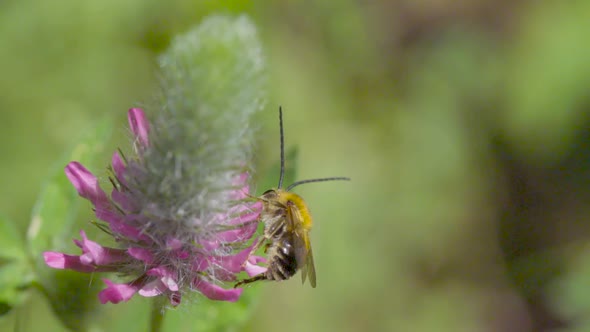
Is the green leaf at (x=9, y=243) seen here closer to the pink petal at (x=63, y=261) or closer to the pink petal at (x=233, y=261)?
the pink petal at (x=63, y=261)

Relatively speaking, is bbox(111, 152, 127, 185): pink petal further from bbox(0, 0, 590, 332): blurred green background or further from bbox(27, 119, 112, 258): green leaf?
bbox(0, 0, 590, 332): blurred green background

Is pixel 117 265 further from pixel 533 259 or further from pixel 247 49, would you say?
pixel 533 259

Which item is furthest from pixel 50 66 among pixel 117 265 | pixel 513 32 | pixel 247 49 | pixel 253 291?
pixel 513 32

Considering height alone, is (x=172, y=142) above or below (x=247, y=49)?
below

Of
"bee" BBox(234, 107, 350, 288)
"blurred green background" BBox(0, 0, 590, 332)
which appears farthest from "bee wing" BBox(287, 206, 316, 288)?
"blurred green background" BBox(0, 0, 590, 332)

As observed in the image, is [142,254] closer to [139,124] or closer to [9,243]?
[139,124]

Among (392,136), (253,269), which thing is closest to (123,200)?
(253,269)

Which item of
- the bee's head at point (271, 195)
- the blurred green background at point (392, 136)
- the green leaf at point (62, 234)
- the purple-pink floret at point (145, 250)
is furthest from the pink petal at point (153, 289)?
the blurred green background at point (392, 136)
